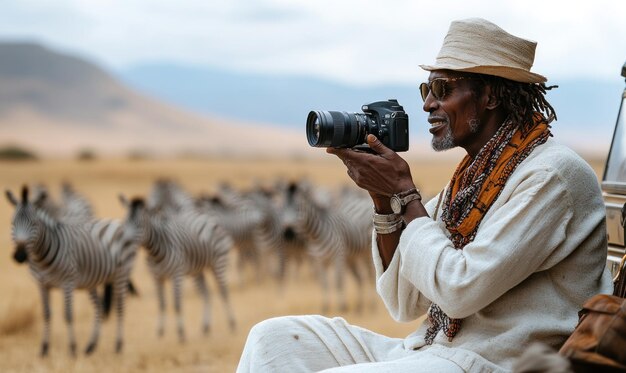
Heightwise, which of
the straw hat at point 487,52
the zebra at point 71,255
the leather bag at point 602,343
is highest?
the straw hat at point 487,52

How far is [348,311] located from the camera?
529 inches

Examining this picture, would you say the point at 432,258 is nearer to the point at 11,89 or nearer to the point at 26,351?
the point at 26,351

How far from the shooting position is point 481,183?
3217 millimetres

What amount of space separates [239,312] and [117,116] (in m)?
132

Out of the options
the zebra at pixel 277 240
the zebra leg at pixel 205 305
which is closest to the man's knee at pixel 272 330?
the zebra leg at pixel 205 305

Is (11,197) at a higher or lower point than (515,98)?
lower

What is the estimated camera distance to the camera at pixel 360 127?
3.25 m

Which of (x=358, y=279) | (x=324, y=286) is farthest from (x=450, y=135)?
(x=358, y=279)

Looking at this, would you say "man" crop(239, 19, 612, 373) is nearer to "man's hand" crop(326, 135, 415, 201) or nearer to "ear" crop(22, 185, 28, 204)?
"man's hand" crop(326, 135, 415, 201)

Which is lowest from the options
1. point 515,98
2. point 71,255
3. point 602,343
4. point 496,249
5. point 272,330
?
point 71,255

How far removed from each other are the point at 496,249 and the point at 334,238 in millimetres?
10892

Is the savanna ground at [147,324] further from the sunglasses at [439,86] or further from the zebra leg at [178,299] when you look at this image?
the sunglasses at [439,86]

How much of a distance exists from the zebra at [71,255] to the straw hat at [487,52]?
21.7 feet

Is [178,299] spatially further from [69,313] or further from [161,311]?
[69,313]
